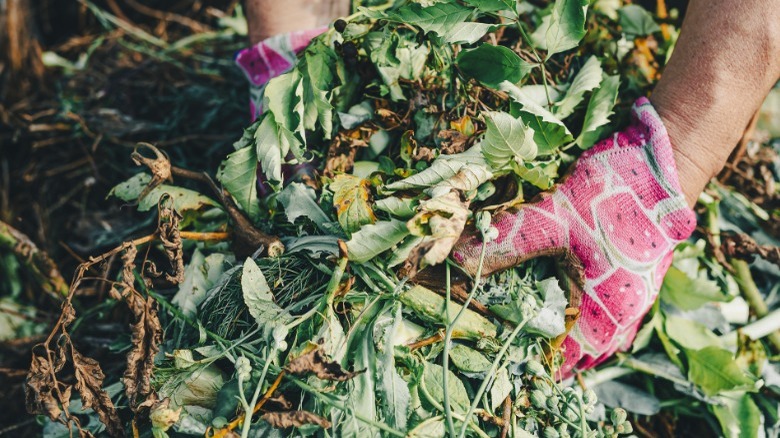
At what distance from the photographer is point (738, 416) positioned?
3.09 feet

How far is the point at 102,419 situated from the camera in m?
0.77

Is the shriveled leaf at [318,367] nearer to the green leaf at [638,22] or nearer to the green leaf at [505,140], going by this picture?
the green leaf at [505,140]

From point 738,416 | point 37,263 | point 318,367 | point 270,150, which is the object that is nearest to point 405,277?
point 318,367

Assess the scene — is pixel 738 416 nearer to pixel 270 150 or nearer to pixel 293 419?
pixel 293 419

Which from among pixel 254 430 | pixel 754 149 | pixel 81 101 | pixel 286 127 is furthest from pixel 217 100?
pixel 754 149

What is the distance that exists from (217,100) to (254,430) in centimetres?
85

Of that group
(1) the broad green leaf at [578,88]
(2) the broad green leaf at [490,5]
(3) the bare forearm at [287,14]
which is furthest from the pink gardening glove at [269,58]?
(1) the broad green leaf at [578,88]

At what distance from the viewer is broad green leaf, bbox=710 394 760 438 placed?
0.92m

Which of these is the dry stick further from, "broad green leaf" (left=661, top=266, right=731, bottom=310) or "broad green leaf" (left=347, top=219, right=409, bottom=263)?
"broad green leaf" (left=661, top=266, right=731, bottom=310)

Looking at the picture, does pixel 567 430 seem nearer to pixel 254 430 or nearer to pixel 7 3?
pixel 254 430

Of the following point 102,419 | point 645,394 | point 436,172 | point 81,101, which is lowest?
point 645,394

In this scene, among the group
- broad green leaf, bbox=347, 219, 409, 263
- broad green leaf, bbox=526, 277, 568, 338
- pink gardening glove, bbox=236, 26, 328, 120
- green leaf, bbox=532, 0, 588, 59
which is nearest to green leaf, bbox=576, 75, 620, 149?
green leaf, bbox=532, 0, 588, 59

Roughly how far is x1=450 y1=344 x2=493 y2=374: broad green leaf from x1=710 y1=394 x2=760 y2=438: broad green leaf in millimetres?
469

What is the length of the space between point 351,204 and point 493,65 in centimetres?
30
